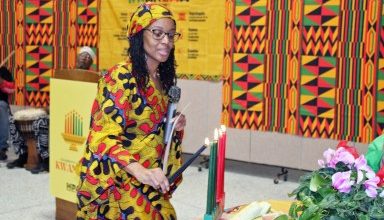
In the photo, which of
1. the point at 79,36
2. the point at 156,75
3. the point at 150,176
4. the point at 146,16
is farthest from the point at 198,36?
the point at 150,176

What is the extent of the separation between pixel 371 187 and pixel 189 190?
12.2ft

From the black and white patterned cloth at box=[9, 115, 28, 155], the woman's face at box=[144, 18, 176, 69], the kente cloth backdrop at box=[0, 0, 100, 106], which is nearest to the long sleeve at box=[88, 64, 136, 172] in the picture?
the woman's face at box=[144, 18, 176, 69]

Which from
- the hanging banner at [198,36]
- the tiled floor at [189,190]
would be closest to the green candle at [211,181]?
the tiled floor at [189,190]

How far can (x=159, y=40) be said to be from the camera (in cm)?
173

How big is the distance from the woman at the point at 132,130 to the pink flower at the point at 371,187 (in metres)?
0.66

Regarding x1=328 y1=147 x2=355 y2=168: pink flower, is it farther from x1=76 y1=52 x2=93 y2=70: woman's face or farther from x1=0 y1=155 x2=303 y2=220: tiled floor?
x1=76 y1=52 x2=93 y2=70: woman's face

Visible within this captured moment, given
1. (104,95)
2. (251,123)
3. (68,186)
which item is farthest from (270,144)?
(104,95)

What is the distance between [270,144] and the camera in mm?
5199

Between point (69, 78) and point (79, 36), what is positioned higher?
point (79, 36)

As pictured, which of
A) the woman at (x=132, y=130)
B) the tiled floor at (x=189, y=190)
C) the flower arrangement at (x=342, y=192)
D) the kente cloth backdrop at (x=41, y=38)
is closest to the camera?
the flower arrangement at (x=342, y=192)

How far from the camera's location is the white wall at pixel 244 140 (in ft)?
16.4

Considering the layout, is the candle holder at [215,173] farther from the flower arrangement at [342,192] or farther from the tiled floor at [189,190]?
the tiled floor at [189,190]

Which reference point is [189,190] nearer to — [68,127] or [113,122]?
[68,127]

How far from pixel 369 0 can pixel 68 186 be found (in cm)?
282
